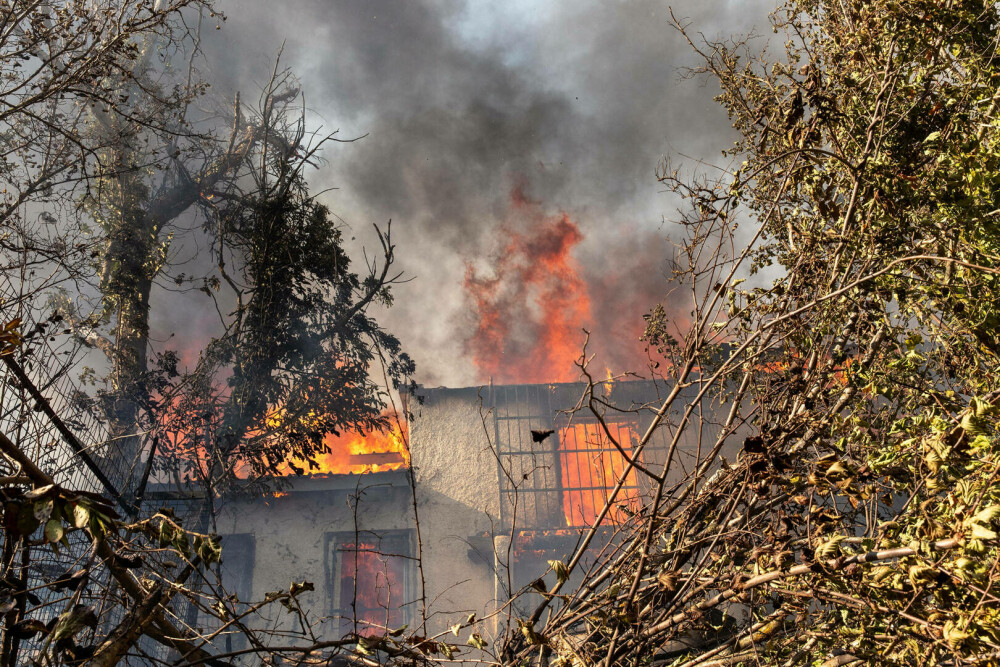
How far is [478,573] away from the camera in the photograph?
1277 centimetres

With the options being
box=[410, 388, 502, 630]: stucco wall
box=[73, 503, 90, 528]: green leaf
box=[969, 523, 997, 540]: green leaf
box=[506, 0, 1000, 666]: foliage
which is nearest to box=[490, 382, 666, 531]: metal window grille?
box=[410, 388, 502, 630]: stucco wall

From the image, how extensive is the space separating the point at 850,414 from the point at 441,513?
11.1 m

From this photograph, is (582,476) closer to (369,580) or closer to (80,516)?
(369,580)

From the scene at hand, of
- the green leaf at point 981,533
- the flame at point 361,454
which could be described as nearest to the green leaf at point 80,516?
the green leaf at point 981,533

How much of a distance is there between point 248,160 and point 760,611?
1187 centimetres

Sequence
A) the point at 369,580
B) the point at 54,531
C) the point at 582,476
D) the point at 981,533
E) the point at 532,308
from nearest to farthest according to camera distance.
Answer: the point at 54,531 → the point at 981,533 → the point at 369,580 → the point at 582,476 → the point at 532,308

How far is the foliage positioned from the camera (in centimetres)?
195

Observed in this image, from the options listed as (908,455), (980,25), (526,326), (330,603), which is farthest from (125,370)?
(526,326)

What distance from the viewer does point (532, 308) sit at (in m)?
20.2

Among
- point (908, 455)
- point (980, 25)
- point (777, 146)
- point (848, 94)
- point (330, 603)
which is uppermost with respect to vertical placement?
point (980, 25)

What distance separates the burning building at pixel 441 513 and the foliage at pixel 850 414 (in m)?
9.00

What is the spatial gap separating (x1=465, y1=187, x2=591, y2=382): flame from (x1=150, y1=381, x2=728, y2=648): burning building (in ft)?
13.9

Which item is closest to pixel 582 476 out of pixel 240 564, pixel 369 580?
pixel 369 580

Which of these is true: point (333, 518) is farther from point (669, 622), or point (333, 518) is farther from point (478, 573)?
point (669, 622)
